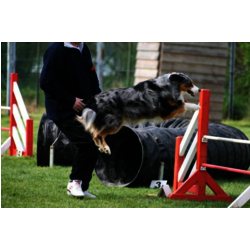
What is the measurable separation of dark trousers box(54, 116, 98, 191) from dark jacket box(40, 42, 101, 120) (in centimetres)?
10

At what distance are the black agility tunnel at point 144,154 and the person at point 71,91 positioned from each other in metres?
1.18

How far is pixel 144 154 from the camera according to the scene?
579 cm

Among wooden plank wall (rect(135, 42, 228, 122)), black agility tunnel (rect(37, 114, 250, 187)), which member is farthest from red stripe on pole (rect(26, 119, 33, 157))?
wooden plank wall (rect(135, 42, 228, 122))

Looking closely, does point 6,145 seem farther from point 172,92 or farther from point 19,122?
point 172,92

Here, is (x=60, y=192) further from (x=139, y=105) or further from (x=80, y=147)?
(x=139, y=105)

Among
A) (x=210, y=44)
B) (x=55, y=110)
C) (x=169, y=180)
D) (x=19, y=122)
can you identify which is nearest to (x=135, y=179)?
(x=169, y=180)

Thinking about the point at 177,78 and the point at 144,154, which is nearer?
the point at 177,78

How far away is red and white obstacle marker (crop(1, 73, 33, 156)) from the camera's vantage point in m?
7.60

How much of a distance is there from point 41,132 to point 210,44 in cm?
603

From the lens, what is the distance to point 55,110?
4.63 metres

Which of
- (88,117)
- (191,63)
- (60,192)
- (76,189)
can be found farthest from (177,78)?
(191,63)

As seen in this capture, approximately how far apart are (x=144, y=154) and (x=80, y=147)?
129 cm

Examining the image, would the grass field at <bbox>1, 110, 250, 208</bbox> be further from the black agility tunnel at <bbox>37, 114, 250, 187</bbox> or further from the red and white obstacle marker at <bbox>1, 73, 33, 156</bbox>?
the red and white obstacle marker at <bbox>1, 73, 33, 156</bbox>

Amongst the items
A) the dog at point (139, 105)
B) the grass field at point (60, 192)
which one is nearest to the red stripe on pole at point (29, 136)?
the grass field at point (60, 192)
